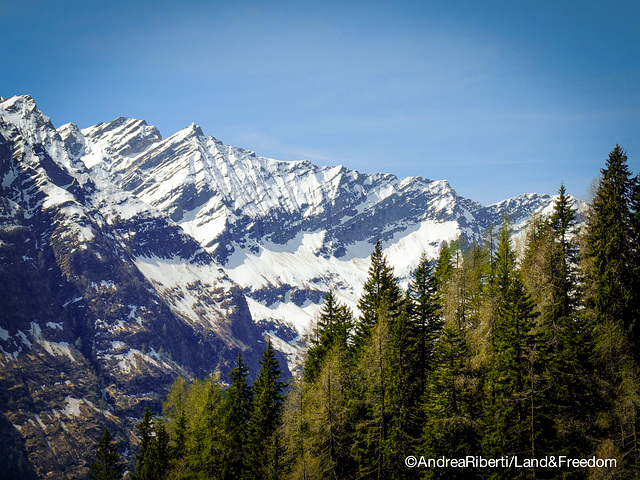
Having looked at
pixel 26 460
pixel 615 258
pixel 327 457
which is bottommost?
pixel 26 460

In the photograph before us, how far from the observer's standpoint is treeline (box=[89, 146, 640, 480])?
33406 millimetres

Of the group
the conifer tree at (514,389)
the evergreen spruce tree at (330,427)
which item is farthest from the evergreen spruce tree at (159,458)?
the conifer tree at (514,389)

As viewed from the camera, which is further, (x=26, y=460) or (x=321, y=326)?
(x=26, y=460)

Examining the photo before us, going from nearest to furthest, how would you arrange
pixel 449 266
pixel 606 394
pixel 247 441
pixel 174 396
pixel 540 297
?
pixel 606 394
pixel 540 297
pixel 247 441
pixel 449 266
pixel 174 396

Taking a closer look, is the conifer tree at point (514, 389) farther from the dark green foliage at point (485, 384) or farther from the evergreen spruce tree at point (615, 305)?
the evergreen spruce tree at point (615, 305)

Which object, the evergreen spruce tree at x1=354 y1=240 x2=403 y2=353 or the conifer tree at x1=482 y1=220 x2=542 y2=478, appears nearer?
the conifer tree at x1=482 y1=220 x2=542 y2=478

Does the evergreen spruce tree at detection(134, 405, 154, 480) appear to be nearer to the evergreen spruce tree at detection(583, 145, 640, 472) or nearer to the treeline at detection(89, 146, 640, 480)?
the treeline at detection(89, 146, 640, 480)

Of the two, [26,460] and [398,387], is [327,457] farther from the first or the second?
[26,460]

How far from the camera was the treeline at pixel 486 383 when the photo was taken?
33406 mm

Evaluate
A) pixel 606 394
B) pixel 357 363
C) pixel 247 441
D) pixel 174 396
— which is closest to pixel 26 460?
pixel 174 396

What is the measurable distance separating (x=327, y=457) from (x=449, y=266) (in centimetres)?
2799

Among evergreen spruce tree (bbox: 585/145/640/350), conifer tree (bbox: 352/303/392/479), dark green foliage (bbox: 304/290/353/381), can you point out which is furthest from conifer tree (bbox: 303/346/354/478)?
evergreen spruce tree (bbox: 585/145/640/350)

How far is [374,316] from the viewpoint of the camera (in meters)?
49.0

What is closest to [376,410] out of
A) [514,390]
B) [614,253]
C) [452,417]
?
[452,417]
